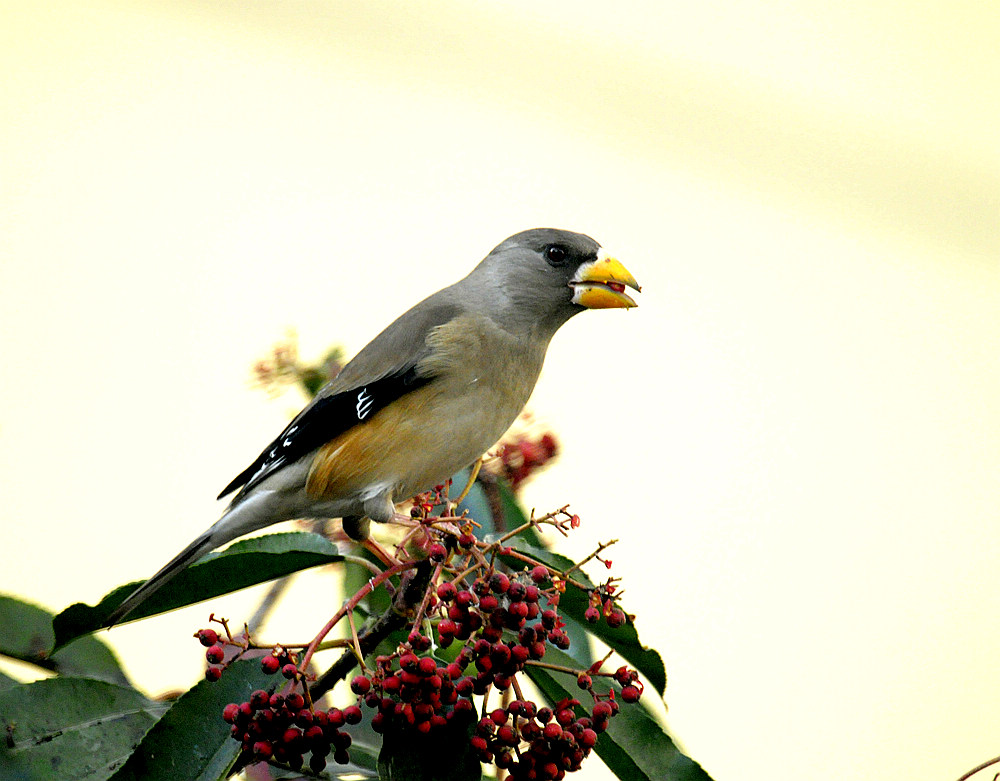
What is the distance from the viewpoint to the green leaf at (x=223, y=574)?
189 centimetres

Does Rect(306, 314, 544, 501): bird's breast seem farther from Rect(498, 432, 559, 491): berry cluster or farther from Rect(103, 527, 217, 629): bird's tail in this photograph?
Rect(103, 527, 217, 629): bird's tail

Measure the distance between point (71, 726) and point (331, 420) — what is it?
3.15 ft

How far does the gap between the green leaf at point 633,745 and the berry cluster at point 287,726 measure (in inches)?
14.9

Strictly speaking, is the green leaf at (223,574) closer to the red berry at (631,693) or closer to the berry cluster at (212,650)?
the berry cluster at (212,650)

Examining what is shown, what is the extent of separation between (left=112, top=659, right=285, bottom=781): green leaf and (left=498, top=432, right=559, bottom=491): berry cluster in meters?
0.89

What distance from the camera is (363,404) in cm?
256

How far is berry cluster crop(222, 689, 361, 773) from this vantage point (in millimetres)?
1606

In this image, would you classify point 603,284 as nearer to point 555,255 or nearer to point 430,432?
point 555,255

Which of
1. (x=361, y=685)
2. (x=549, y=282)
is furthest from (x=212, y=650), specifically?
(x=549, y=282)

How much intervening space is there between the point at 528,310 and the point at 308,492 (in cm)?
74

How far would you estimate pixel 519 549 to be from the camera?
186 centimetres

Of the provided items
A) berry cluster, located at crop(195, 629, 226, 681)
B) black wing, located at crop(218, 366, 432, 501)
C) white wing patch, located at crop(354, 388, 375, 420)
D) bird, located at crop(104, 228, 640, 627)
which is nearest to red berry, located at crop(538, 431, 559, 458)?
bird, located at crop(104, 228, 640, 627)

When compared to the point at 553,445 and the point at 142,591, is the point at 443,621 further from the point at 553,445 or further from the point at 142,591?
the point at 553,445

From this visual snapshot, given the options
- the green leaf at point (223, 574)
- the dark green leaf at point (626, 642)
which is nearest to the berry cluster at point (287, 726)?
the green leaf at point (223, 574)
